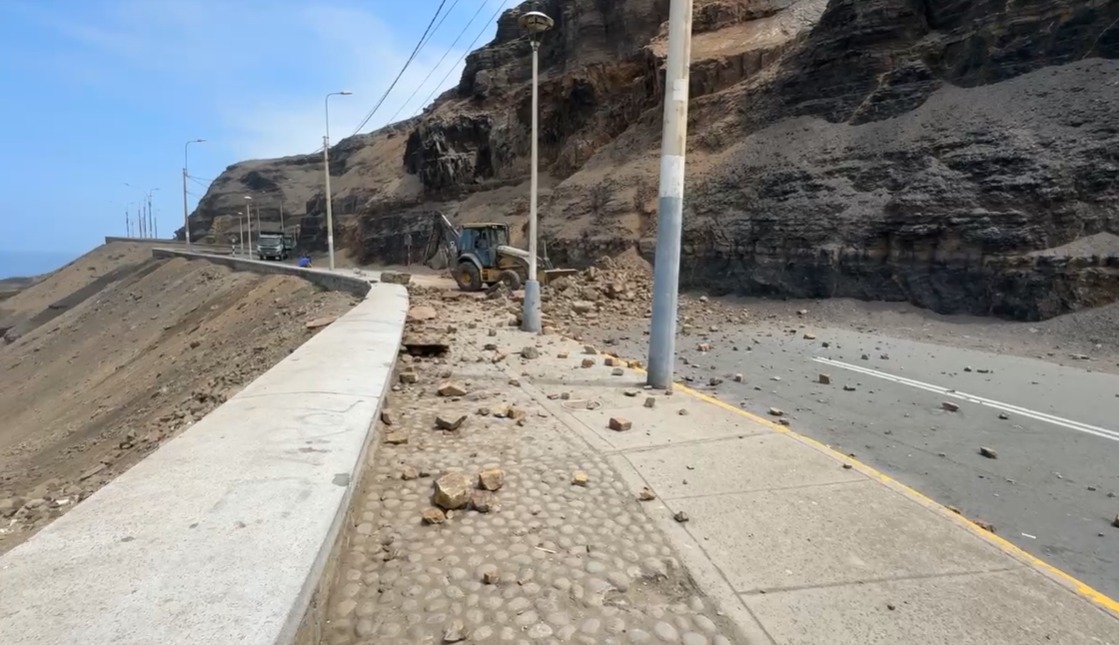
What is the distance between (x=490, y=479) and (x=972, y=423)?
539 cm

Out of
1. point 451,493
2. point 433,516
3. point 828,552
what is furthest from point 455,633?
point 828,552

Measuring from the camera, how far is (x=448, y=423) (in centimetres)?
526

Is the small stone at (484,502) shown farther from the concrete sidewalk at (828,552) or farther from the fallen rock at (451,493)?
the concrete sidewalk at (828,552)

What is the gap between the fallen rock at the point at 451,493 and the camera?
146 inches

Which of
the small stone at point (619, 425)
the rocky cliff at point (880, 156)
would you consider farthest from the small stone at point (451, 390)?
the rocky cliff at point (880, 156)

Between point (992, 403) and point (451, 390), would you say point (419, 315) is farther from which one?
point (992, 403)

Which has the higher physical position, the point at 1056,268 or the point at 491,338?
the point at 1056,268

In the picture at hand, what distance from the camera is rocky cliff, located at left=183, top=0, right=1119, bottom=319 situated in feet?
46.1

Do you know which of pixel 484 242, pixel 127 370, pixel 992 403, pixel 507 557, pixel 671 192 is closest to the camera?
pixel 507 557

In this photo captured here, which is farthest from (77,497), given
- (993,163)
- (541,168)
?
(541,168)

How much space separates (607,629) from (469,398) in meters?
4.09

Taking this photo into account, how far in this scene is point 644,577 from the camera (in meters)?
3.10

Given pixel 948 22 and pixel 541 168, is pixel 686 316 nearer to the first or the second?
pixel 948 22

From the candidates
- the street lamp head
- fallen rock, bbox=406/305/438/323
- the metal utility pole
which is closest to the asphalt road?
the metal utility pole
